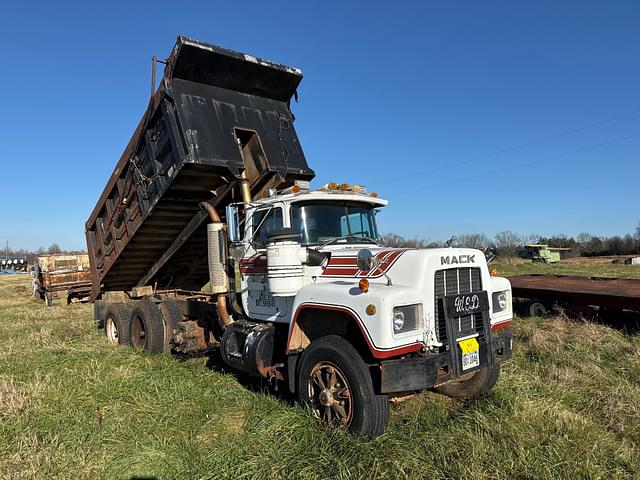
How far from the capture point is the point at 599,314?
9.17 m

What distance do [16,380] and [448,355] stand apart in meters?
5.45

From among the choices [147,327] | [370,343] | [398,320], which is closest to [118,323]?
[147,327]

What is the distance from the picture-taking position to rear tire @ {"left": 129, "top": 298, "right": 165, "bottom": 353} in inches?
288

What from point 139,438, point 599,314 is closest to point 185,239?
point 139,438

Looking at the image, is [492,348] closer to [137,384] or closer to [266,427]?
[266,427]

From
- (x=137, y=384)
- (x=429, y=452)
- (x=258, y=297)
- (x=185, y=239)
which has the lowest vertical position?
(x=429, y=452)

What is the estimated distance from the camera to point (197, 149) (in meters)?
5.93

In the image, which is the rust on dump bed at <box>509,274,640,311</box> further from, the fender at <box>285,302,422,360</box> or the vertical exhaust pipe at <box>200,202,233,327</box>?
the vertical exhaust pipe at <box>200,202,233,327</box>

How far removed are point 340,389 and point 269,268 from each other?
1.38 meters

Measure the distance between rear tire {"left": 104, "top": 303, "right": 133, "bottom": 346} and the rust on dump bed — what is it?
8027 mm

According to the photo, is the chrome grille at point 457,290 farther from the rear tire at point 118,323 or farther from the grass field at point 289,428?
the rear tire at point 118,323

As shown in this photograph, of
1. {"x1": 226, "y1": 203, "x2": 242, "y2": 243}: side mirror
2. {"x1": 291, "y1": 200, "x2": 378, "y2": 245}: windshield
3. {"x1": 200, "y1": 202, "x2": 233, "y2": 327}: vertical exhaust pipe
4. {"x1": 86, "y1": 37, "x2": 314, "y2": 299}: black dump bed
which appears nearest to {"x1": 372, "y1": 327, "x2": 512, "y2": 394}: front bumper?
{"x1": 291, "y1": 200, "x2": 378, "y2": 245}: windshield

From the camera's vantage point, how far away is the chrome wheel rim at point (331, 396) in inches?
159

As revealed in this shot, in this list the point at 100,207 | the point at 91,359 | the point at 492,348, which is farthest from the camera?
the point at 100,207
